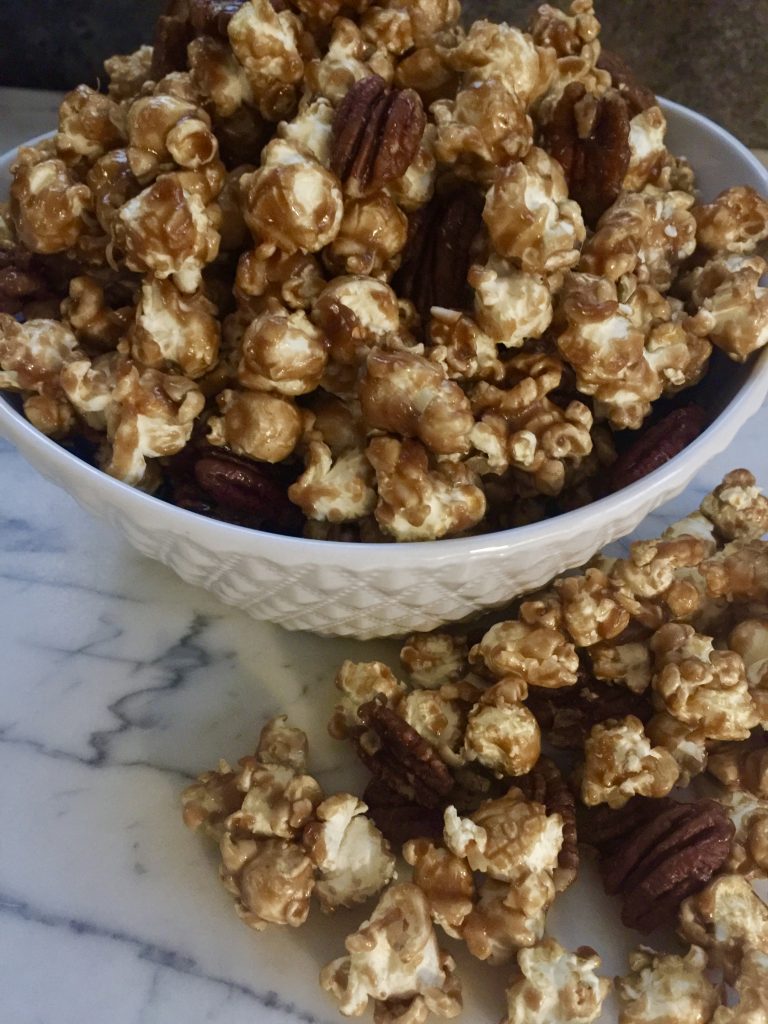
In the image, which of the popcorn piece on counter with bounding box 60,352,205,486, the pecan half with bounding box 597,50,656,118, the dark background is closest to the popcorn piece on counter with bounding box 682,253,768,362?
A: the pecan half with bounding box 597,50,656,118

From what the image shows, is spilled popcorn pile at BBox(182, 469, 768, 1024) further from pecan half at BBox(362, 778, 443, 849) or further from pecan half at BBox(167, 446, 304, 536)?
pecan half at BBox(167, 446, 304, 536)

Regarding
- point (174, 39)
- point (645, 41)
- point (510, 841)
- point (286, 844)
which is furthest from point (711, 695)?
point (645, 41)

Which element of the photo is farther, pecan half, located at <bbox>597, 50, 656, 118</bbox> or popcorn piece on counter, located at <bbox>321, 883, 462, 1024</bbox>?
pecan half, located at <bbox>597, 50, 656, 118</bbox>

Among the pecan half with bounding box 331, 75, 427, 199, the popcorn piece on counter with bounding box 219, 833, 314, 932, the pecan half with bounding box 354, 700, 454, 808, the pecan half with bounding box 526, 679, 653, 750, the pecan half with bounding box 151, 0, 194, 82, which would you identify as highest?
the pecan half with bounding box 331, 75, 427, 199

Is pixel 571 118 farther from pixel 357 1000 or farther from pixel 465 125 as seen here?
pixel 357 1000

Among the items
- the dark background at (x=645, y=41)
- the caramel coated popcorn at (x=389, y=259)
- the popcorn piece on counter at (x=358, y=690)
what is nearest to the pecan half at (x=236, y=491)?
the caramel coated popcorn at (x=389, y=259)
